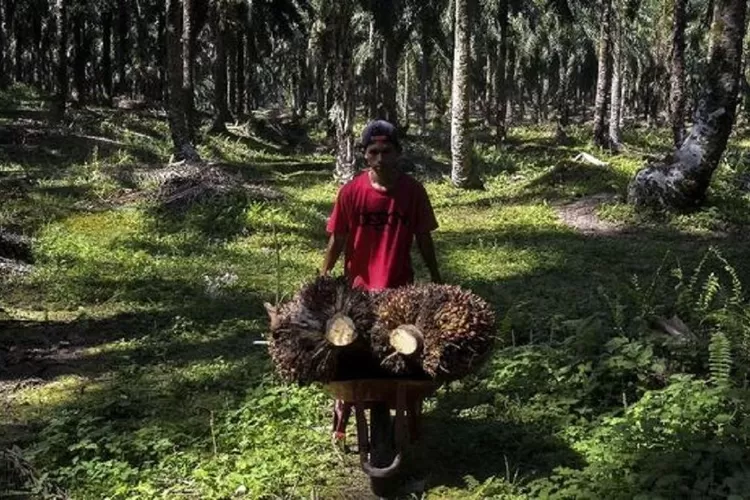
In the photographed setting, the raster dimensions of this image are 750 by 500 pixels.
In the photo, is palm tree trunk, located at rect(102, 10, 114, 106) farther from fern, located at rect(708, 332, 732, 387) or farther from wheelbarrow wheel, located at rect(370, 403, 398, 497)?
fern, located at rect(708, 332, 732, 387)

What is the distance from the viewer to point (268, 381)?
21.7 feet

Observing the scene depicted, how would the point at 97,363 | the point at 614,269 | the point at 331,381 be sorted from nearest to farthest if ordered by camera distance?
the point at 331,381 < the point at 97,363 < the point at 614,269

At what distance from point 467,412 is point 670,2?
2754cm

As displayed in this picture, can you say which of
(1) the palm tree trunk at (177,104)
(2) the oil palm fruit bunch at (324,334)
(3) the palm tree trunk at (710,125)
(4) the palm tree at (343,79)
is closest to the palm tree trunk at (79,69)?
(1) the palm tree trunk at (177,104)

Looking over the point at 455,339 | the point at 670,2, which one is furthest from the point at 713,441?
the point at 670,2

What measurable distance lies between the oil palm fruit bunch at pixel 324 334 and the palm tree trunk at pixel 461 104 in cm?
1403

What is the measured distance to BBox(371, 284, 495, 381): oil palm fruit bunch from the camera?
4.25 m

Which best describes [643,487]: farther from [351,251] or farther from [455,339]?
[351,251]

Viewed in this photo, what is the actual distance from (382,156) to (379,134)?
0.13 m

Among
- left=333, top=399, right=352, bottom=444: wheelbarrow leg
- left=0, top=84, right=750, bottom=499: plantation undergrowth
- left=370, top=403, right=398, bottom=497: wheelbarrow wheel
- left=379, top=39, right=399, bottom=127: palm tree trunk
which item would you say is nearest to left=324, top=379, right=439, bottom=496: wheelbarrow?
left=370, top=403, right=398, bottom=497: wheelbarrow wheel

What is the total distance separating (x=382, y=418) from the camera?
468 cm

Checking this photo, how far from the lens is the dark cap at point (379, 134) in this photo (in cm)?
479

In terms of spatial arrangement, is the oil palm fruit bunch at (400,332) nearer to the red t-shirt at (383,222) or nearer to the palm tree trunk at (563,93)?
the red t-shirt at (383,222)

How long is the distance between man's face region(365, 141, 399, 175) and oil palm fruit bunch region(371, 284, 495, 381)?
795mm
